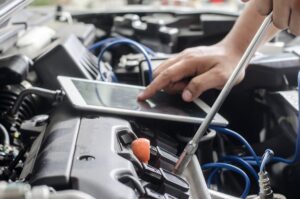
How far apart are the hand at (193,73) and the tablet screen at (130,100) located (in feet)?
0.05

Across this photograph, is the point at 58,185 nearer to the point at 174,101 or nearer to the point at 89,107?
the point at 89,107

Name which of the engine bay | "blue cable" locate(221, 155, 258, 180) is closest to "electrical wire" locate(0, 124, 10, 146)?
the engine bay

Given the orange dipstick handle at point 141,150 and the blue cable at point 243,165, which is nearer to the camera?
the orange dipstick handle at point 141,150

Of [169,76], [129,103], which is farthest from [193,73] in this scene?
[129,103]

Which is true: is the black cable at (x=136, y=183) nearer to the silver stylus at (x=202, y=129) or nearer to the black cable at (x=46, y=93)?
the silver stylus at (x=202, y=129)

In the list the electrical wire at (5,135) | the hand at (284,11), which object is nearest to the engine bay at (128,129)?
the electrical wire at (5,135)

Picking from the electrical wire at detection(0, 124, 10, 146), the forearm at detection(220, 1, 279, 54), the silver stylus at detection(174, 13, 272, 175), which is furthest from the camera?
the forearm at detection(220, 1, 279, 54)

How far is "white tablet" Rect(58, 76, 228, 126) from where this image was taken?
627 mm

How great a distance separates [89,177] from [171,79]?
35 cm

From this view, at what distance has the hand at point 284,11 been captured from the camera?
0.59 m

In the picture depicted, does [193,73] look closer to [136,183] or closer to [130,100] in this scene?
[130,100]

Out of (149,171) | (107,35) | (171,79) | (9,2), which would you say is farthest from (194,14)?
(149,171)

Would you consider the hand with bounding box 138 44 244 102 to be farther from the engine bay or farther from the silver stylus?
the silver stylus

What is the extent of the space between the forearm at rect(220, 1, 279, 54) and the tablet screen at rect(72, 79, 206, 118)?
0.62ft
